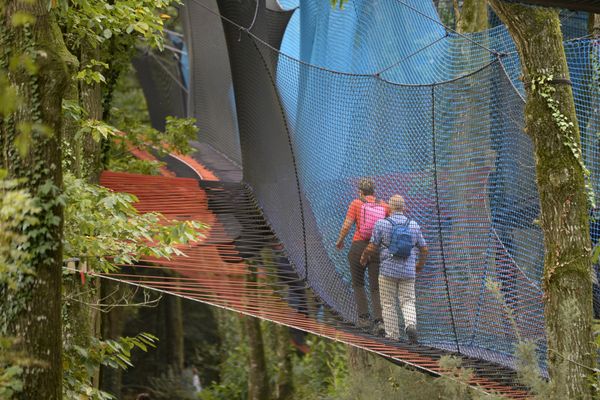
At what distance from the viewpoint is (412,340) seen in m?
5.52

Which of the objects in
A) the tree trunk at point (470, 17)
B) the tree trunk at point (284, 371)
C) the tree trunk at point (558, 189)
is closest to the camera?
the tree trunk at point (558, 189)

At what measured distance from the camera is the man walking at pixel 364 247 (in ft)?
18.8

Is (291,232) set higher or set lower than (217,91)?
lower

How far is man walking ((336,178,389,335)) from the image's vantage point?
573 cm

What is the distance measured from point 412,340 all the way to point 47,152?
2.95 metres

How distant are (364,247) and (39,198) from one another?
3064 mm

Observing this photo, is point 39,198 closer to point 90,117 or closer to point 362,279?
point 362,279

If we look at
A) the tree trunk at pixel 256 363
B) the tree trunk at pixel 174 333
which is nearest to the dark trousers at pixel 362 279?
the tree trunk at pixel 256 363

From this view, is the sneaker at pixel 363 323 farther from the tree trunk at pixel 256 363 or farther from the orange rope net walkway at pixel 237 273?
the tree trunk at pixel 256 363

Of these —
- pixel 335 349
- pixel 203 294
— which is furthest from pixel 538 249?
pixel 335 349

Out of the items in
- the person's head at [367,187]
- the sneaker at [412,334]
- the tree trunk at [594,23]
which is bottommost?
the sneaker at [412,334]

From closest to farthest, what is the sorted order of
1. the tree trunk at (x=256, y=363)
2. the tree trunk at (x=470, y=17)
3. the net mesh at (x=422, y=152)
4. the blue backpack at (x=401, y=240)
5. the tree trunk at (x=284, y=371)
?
the net mesh at (x=422, y=152), the blue backpack at (x=401, y=240), the tree trunk at (x=470, y=17), the tree trunk at (x=256, y=363), the tree trunk at (x=284, y=371)

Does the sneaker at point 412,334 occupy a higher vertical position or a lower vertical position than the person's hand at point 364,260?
lower

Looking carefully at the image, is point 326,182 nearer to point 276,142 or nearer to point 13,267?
point 276,142
